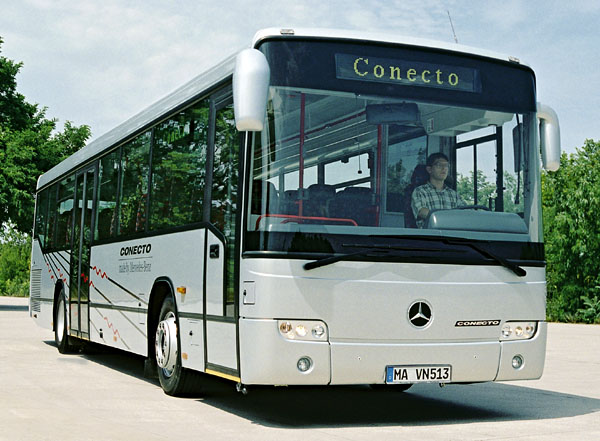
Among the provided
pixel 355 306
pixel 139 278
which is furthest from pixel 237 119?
pixel 139 278

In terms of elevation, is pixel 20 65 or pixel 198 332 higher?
→ pixel 20 65

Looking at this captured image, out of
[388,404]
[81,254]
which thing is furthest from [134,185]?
[388,404]

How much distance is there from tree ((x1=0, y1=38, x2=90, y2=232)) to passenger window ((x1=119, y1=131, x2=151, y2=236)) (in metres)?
23.3

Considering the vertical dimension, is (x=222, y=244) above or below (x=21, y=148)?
below

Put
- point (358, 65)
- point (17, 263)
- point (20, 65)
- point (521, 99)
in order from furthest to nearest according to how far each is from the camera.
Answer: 1. point (17, 263)
2. point (20, 65)
3. point (521, 99)
4. point (358, 65)

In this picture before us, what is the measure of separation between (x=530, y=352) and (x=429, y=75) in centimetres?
263

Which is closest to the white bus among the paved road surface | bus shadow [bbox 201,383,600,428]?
the paved road surface

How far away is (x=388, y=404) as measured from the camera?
32.4ft

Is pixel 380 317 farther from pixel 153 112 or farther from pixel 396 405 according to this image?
pixel 153 112

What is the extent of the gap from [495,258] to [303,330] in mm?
1858

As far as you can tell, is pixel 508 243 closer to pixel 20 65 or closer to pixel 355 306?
pixel 355 306

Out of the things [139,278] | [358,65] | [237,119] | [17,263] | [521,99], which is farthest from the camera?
[17,263]

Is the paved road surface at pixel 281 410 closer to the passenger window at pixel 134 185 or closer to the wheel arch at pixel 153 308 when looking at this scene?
the wheel arch at pixel 153 308

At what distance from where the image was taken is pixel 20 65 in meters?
41.5
